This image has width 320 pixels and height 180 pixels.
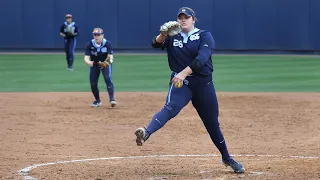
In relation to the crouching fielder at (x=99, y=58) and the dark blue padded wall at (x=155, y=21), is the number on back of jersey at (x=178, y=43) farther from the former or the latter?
the dark blue padded wall at (x=155, y=21)

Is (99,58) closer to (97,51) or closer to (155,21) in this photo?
(97,51)

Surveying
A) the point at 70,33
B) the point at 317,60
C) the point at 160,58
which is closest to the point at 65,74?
the point at 70,33

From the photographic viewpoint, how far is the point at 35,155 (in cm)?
1095

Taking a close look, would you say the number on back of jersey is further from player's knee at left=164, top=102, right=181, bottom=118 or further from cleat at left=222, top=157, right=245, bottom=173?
cleat at left=222, top=157, right=245, bottom=173

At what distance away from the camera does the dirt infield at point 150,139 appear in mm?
9578

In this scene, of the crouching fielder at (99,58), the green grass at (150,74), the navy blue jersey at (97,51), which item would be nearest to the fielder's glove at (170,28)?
the crouching fielder at (99,58)

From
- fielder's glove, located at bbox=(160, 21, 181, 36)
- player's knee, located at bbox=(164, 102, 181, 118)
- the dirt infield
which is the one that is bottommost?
the dirt infield

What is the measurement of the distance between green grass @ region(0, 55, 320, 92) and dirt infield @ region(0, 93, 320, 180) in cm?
234

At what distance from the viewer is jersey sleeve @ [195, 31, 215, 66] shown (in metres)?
8.74

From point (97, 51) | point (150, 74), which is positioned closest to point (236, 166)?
point (97, 51)

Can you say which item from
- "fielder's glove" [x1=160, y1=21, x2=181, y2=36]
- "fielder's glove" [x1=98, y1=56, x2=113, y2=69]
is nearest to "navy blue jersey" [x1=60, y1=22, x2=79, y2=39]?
"fielder's glove" [x1=98, y1=56, x2=113, y2=69]

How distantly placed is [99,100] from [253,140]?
19.1 feet

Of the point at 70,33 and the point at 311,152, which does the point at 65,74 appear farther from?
the point at 311,152

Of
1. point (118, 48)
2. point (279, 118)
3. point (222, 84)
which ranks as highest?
point (279, 118)
